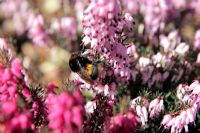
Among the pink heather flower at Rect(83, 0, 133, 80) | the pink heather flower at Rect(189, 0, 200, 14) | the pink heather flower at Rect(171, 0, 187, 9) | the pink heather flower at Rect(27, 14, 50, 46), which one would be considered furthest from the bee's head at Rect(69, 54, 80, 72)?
the pink heather flower at Rect(189, 0, 200, 14)

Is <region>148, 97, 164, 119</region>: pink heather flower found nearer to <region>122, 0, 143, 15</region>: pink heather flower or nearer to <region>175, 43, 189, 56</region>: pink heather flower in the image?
<region>175, 43, 189, 56</region>: pink heather flower

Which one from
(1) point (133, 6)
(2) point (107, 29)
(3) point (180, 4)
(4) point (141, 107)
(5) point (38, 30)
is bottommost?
(4) point (141, 107)

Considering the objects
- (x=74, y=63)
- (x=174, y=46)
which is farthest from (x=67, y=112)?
(x=174, y=46)

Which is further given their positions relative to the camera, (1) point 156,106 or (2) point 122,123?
(1) point 156,106

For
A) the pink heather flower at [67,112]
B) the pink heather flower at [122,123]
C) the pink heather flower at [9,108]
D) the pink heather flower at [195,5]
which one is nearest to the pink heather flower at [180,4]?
the pink heather flower at [195,5]

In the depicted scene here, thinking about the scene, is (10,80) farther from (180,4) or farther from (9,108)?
(180,4)

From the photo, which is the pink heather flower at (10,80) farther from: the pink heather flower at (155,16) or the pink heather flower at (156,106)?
the pink heather flower at (155,16)
